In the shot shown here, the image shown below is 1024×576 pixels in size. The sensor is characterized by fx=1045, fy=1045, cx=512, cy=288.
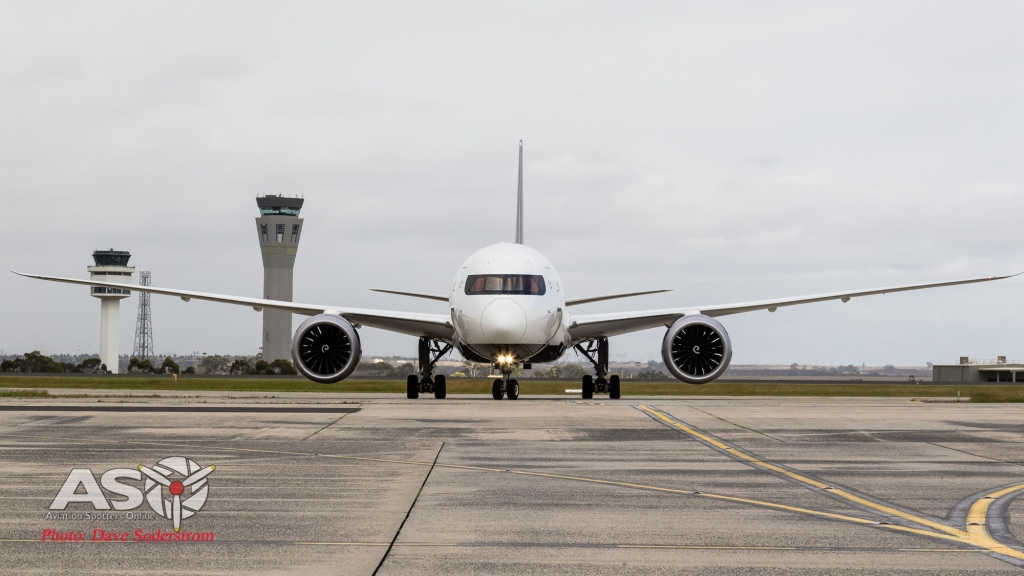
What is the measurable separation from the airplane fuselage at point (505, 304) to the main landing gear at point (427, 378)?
214 centimetres

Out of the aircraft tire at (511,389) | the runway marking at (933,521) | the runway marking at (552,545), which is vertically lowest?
the runway marking at (552,545)

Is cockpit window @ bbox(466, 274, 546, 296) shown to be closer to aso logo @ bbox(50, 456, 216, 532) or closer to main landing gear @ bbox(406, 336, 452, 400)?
main landing gear @ bbox(406, 336, 452, 400)

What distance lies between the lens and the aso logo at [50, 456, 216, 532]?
28.0 ft

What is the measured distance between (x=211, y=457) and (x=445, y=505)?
4.69 m

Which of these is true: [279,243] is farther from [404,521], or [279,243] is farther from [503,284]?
[404,521]

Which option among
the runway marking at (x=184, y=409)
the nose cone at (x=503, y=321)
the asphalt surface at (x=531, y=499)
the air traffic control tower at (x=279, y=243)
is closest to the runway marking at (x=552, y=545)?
the asphalt surface at (x=531, y=499)

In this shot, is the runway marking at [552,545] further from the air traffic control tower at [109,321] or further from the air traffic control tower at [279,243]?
the air traffic control tower at [279,243]

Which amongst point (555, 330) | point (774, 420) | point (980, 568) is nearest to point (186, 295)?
point (555, 330)

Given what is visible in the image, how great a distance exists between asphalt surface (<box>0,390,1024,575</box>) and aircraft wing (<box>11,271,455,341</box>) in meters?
12.8

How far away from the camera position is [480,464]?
12.1 metres

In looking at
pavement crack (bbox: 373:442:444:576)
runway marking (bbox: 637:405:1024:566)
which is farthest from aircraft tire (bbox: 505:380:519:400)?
pavement crack (bbox: 373:442:444:576)

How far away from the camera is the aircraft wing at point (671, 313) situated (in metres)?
30.7

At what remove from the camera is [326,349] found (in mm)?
29469

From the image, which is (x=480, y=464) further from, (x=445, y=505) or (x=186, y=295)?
(x=186, y=295)
